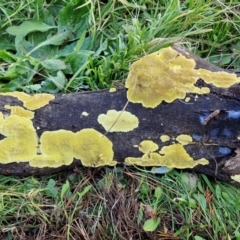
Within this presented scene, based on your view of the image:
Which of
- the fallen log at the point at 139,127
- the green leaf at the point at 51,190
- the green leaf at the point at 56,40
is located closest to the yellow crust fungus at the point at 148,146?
the fallen log at the point at 139,127

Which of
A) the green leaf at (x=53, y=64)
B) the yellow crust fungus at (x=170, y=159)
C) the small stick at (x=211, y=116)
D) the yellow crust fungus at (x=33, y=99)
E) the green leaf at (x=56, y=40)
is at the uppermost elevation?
the small stick at (x=211, y=116)

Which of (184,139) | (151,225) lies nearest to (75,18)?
(184,139)

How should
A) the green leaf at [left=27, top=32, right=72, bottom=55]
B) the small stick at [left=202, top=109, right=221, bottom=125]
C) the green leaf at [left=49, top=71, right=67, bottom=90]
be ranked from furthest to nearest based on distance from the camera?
1. the green leaf at [left=27, top=32, right=72, bottom=55]
2. the green leaf at [left=49, top=71, right=67, bottom=90]
3. the small stick at [left=202, top=109, right=221, bottom=125]

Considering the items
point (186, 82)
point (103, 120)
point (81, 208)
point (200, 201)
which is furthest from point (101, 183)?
point (186, 82)

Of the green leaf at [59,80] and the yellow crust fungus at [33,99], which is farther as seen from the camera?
the green leaf at [59,80]

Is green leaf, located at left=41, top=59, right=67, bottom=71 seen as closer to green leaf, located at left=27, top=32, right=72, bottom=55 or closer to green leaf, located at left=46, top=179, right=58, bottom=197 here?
green leaf, located at left=27, top=32, right=72, bottom=55

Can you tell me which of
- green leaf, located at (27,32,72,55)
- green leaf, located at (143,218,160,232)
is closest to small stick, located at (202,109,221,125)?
green leaf, located at (143,218,160,232)

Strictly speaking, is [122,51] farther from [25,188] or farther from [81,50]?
[25,188]

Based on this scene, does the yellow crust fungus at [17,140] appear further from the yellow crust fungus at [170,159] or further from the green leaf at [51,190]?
the yellow crust fungus at [170,159]
